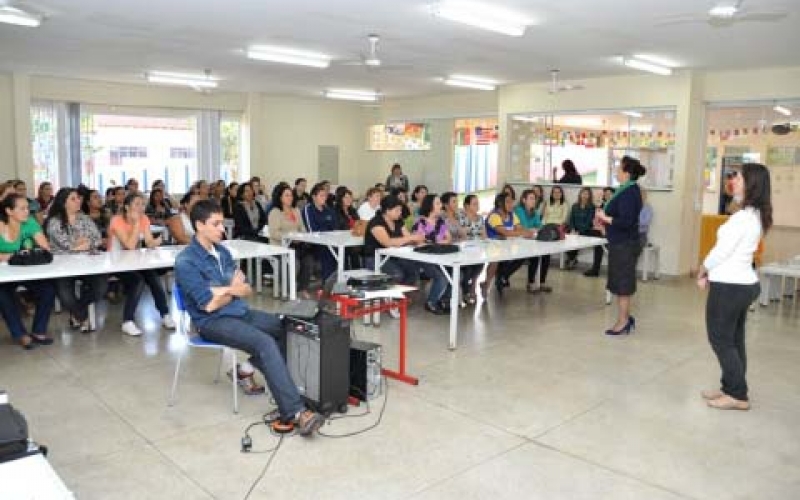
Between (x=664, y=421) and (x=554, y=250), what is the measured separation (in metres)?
2.85

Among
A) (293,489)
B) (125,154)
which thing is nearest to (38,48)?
(125,154)

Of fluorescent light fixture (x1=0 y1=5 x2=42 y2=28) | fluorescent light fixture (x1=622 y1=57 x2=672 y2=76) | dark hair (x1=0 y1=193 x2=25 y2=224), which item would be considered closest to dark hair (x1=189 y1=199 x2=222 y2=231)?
dark hair (x1=0 y1=193 x2=25 y2=224)

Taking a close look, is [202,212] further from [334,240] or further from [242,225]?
[242,225]

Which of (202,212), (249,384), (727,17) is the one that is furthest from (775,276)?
(202,212)

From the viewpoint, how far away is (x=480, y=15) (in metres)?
5.29

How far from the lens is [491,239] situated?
7.20 metres

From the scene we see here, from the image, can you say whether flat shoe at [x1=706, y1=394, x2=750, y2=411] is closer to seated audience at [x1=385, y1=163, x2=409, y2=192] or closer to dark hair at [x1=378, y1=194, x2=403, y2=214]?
dark hair at [x1=378, y1=194, x2=403, y2=214]

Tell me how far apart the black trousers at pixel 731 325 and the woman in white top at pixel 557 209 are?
5752 mm

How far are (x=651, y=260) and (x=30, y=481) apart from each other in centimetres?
851

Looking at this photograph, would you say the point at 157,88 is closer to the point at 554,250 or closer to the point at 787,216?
the point at 554,250

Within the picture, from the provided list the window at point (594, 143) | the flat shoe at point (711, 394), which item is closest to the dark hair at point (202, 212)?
the flat shoe at point (711, 394)

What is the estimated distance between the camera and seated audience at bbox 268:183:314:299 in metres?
7.14

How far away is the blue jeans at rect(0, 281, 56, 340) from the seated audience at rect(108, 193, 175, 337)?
586 mm

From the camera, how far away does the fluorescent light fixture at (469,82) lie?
369 inches
